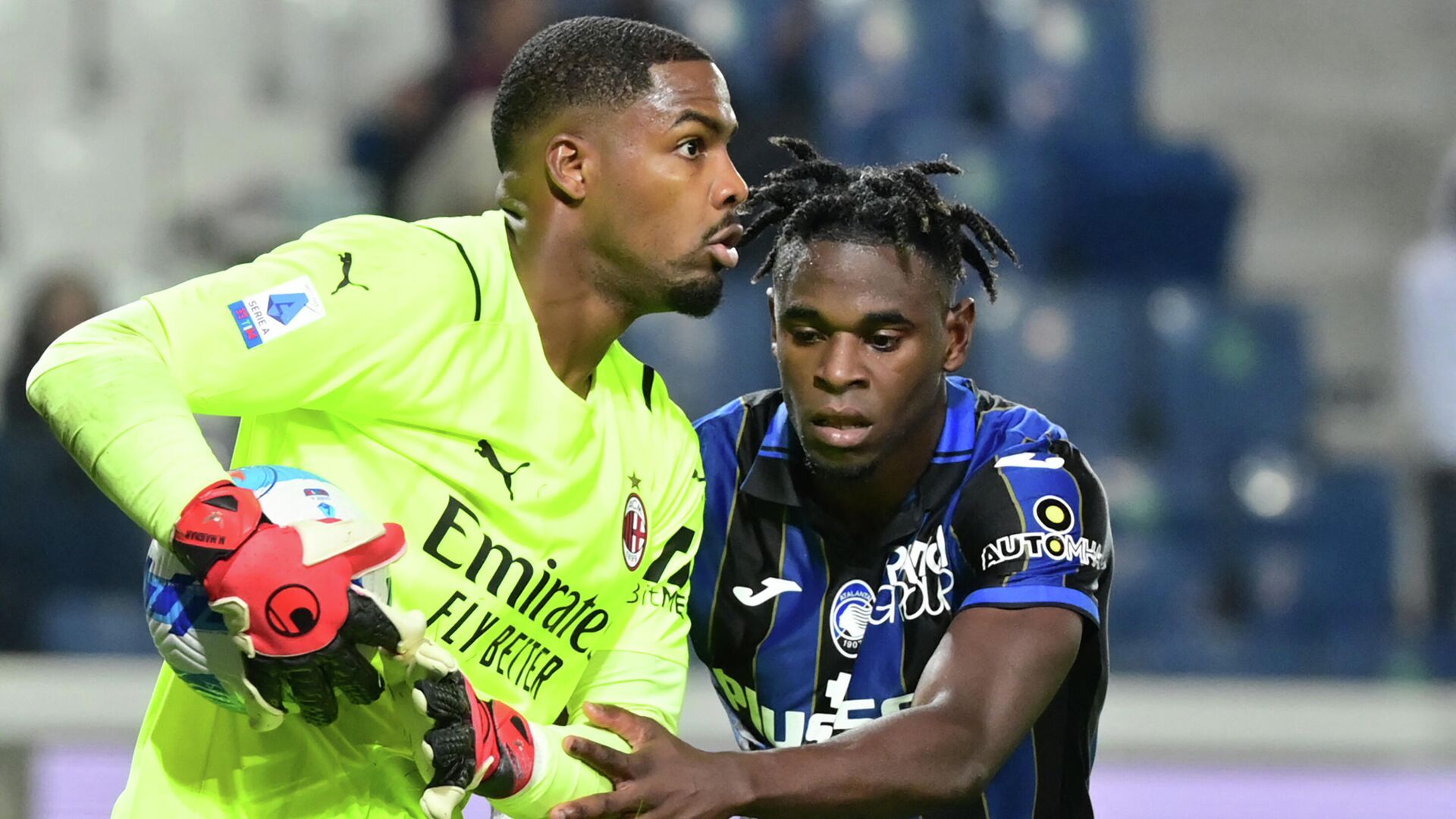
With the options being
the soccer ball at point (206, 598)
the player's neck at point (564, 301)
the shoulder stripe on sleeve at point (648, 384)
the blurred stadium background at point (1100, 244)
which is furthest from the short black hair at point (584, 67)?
the blurred stadium background at point (1100, 244)

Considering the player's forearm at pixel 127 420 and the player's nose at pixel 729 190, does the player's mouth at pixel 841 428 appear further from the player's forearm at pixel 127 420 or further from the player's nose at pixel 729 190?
the player's forearm at pixel 127 420

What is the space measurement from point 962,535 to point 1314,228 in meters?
5.79

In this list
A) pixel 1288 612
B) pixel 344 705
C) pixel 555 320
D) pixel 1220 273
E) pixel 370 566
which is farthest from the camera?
pixel 1220 273

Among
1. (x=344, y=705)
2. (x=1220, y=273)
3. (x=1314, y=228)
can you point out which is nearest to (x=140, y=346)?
(x=344, y=705)

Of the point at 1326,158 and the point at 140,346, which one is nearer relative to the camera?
the point at 140,346

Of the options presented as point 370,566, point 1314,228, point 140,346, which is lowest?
point 370,566

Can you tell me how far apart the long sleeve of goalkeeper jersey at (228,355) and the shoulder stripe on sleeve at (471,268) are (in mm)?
12

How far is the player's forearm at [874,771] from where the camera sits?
89.9 inches

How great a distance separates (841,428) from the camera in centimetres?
263

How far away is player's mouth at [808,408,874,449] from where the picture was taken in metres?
2.62

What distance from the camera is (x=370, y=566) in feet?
6.77

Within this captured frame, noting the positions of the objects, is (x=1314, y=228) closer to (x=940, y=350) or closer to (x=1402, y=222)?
(x=1402, y=222)

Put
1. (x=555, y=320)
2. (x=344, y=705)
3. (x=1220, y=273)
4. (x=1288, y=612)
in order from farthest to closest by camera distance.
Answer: (x=1220, y=273)
(x=1288, y=612)
(x=555, y=320)
(x=344, y=705)

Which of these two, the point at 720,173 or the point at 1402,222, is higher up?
the point at 1402,222
